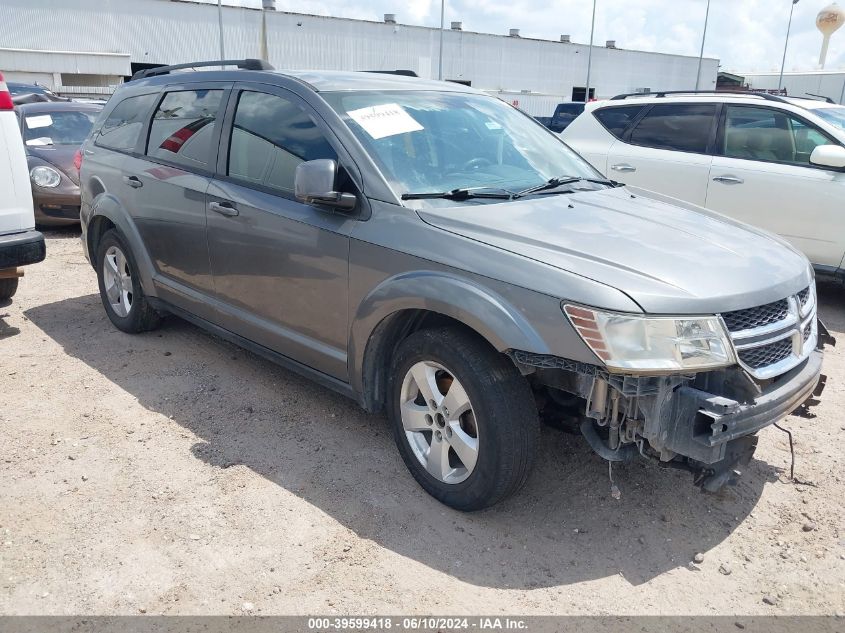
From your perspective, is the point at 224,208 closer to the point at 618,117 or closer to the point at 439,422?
the point at 439,422

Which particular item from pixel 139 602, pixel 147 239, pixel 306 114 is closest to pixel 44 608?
pixel 139 602

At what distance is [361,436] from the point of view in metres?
3.88

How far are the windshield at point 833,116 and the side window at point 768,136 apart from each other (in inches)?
11.0

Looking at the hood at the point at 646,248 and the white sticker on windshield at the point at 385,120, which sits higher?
the white sticker on windshield at the point at 385,120

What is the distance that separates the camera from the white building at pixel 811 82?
154 feet

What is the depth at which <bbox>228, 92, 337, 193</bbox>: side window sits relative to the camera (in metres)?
3.65

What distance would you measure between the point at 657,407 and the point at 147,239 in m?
3.63

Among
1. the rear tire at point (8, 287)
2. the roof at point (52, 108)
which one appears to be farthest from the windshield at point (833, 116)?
the roof at point (52, 108)

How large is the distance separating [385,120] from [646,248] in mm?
1491

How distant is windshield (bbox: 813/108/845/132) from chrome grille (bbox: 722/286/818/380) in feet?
13.5

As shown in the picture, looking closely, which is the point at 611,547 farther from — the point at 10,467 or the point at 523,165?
the point at 10,467

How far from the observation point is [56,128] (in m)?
10.1

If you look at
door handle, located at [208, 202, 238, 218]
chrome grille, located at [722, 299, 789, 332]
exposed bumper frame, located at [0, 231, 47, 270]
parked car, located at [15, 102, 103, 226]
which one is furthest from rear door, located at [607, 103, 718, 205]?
parked car, located at [15, 102, 103, 226]

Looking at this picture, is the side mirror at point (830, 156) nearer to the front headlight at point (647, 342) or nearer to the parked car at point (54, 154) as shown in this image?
the front headlight at point (647, 342)
